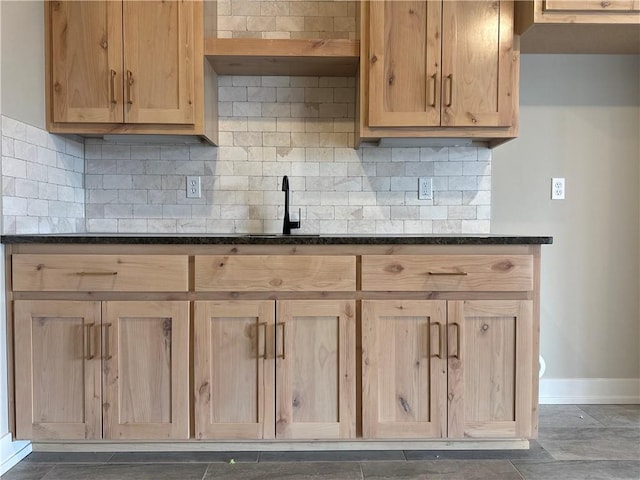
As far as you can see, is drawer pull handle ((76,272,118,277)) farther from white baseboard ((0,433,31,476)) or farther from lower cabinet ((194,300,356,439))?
white baseboard ((0,433,31,476))

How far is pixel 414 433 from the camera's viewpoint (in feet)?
5.98

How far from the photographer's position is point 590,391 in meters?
2.48

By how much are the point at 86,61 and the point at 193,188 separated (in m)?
0.74

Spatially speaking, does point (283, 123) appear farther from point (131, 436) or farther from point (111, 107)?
point (131, 436)

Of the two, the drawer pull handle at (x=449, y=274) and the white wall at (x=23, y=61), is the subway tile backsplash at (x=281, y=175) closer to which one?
the white wall at (x=23, y=61)

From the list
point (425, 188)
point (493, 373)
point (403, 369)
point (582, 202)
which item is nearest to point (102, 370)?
point (403, 369)

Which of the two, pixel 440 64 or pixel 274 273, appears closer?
pixel 274 273

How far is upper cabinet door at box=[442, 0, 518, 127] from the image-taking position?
2.01 meters

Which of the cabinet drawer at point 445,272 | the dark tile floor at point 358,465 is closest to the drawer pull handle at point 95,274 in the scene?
the dark tile floor at point 358,465

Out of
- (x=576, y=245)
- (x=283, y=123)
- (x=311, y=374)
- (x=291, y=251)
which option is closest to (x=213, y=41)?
(x=283, y=123)

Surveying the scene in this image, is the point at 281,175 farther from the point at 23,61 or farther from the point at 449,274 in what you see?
the point at 23,61

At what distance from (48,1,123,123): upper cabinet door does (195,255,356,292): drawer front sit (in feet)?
2.78

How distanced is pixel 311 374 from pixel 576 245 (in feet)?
5.36

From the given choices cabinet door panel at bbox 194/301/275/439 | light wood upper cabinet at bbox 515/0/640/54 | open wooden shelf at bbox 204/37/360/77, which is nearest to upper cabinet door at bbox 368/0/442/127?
open wooden shelf at bbox 204/37/360/77
